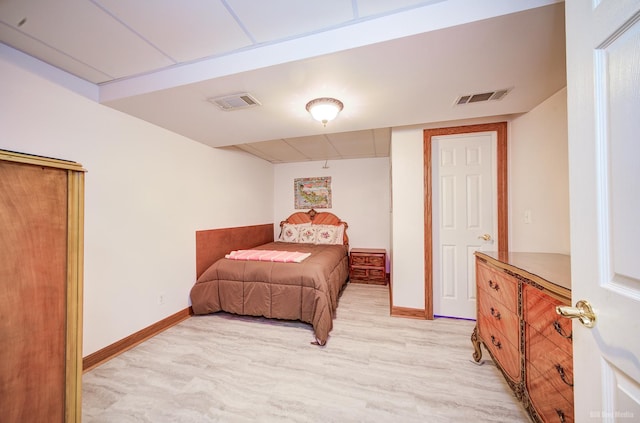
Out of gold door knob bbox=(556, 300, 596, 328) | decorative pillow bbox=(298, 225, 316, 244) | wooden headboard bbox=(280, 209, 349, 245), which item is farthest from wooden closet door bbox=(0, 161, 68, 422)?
wooden headboard bbox=(280, 209, 349, 245)

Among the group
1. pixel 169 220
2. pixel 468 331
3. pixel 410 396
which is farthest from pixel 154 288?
pixel 468 331

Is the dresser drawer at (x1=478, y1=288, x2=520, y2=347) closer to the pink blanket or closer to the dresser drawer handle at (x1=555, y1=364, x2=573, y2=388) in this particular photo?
the dresser drawer handle at (x1=555, y1=364, x2=573, y2=388)

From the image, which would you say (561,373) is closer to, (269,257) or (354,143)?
(269,257)

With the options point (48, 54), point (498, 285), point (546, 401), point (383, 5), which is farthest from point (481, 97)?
point (48, 54)

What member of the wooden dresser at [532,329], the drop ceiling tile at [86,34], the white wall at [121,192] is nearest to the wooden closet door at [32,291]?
the white wall at [121,192]

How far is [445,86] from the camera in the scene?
1.65 meters

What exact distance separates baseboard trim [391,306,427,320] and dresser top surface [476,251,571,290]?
47.7 inches

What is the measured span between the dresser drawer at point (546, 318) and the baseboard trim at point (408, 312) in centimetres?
158

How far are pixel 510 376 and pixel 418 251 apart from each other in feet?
4.65

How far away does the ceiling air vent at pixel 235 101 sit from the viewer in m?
1.78

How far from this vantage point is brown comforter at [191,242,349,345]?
234 cm

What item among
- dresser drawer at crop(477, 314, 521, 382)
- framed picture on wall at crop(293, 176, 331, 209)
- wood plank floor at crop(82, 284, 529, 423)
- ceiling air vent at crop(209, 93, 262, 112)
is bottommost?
wood plank floor at crop(82, 284, 529, 423)

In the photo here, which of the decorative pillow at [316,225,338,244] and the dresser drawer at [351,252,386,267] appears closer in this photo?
the dresser drawer at [351,252,386,267]

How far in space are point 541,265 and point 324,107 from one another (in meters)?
1.77
